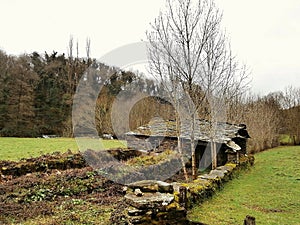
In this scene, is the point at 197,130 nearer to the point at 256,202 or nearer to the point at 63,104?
the point at 256,202

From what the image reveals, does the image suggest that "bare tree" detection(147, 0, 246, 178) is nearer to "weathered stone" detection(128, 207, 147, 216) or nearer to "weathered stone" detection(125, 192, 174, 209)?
"weathered stone" detection(125, 192, 174, 209)

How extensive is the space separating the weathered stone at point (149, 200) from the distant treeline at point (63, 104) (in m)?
16.5

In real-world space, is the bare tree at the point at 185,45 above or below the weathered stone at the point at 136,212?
above

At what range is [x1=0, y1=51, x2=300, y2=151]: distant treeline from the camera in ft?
77.7

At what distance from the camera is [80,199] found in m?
7.93

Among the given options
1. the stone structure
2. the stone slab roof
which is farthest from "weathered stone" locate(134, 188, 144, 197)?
the stone slab roof

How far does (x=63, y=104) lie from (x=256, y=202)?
82.9ft

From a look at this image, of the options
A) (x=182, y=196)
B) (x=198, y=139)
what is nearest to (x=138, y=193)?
(x=182, y=196)

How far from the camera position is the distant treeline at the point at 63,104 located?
2369cm

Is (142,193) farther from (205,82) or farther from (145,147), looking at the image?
(145,147)

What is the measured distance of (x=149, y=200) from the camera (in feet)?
15.6

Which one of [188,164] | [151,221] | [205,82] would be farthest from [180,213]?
[188,164]

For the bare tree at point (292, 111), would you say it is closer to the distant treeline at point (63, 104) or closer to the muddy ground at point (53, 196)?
the distant treeline at point (63, 104)

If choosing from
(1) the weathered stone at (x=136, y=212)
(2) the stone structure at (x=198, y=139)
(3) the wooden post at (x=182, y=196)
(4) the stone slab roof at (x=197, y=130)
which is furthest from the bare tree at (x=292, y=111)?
(1) the weathered stone at (x=136, y=212)
